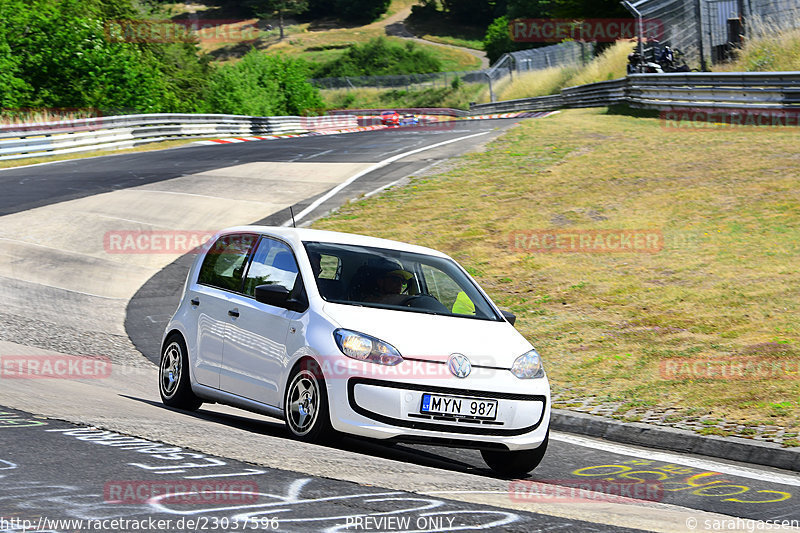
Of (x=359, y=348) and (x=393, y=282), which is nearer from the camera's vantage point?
(x=359, y=348)

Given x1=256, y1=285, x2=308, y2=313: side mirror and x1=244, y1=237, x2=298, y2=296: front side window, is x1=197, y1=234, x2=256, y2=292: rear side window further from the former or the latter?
x1=256, y1=285, x2=308, y2=313: side mirror

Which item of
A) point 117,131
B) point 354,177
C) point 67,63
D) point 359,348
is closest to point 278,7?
point 67,63

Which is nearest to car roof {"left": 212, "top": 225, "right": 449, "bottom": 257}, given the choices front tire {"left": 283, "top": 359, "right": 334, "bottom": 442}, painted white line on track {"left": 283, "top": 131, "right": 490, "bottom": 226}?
front tire {"left": 283, "top": 359, "right": 334, "bottom": 442}

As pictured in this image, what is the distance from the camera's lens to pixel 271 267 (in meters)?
8.02

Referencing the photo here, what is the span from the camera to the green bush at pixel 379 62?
123438 mm

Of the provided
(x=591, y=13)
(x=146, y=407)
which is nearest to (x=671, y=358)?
(x=146, y=407)

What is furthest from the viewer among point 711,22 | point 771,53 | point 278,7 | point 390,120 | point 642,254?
point 278,7

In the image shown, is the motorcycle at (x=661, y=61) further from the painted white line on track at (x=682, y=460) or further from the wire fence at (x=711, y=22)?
the painted white line on track at (x=682, y=460)

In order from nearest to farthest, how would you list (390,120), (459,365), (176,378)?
1. (459,365)
2. (176,378)
3. (390,120)

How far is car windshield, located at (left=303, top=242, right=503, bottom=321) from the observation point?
7.57 meters

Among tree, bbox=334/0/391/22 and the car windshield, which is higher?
tree, bbox=334/0/391/22

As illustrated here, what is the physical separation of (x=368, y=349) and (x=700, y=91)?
2567 centimetres

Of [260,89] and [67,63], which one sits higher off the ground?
[67,63]

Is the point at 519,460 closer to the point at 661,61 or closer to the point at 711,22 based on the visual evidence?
the point at 711,22
